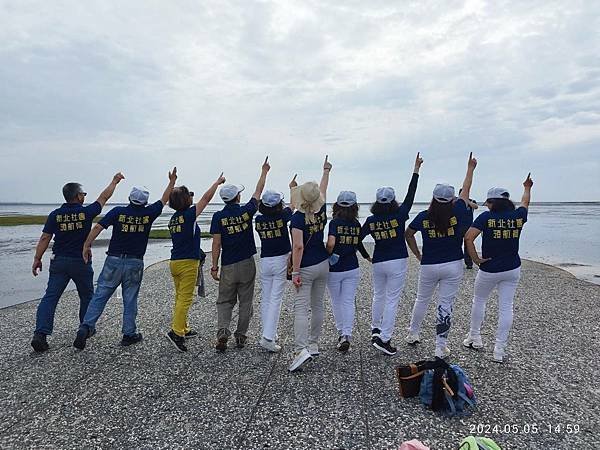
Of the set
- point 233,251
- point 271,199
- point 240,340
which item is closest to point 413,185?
point 271,199

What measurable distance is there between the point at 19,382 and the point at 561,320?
28.2ft

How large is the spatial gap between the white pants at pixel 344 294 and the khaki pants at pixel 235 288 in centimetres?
111

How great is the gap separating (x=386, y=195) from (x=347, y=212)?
0.55 m

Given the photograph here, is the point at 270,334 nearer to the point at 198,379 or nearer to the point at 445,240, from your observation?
the point at 198,379

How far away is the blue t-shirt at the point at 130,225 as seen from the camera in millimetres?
5926

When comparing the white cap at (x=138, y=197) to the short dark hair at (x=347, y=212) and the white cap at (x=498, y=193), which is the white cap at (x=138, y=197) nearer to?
the short dark hair at (x=347, y=212)

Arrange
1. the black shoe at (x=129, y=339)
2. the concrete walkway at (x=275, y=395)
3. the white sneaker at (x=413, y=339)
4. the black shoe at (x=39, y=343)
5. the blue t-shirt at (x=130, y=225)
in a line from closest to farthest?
the concrete walkway at (x=275, y=395), the blue t-shirt at (x=130, y=225), the black shoe at (x=39, y=343), the white sneaker at (x=413, y=339), the black shoe at (x=129, y=339)

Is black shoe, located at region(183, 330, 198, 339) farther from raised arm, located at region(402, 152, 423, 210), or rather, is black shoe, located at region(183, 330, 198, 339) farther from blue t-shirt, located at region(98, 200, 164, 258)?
raised arm, located at region(402, 152, 423, 210)

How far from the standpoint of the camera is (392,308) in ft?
18.5

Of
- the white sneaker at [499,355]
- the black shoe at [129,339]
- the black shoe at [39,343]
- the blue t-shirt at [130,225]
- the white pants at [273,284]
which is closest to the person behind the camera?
the white sneaker at [499,355]

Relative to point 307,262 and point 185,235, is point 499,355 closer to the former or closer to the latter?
point 307,262

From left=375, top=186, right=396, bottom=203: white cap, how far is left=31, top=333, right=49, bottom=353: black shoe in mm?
5101

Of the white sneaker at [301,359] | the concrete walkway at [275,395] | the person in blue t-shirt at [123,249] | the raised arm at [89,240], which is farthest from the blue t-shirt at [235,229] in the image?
the raised arm at [89,240]

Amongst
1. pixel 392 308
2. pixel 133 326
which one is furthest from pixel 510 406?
pixel 133 326
